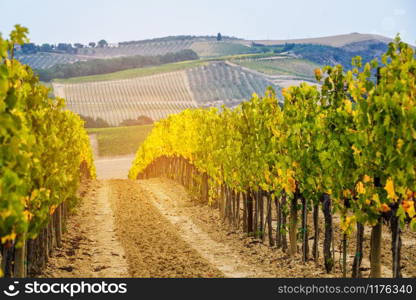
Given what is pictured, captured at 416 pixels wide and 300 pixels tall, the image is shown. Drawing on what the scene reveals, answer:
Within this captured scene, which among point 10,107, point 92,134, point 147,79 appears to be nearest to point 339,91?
point 10,107

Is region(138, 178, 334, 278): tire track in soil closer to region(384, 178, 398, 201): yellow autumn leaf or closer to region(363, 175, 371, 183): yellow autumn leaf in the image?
region(363, 175, 371, 183): yellow autumn leaf

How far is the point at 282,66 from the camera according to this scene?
163 meters

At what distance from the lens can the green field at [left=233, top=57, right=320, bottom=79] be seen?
505 ft

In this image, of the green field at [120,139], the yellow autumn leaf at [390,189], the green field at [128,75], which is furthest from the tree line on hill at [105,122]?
the yellow autumn leaf at [390,189]

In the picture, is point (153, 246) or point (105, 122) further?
point (105, 122)

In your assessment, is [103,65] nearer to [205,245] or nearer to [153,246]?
[205,245]

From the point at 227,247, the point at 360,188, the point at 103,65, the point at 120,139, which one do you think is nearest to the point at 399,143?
the point at 360,188

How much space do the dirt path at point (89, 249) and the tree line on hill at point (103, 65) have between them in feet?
400

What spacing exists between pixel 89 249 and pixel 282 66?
149254 mm

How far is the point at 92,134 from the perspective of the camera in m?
95.2

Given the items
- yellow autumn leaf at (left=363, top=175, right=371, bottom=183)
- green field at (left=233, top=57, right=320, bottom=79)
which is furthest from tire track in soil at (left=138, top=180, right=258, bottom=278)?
green field at (left=233, top=57, right=320, bottom=79)

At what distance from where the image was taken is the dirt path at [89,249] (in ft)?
47.5

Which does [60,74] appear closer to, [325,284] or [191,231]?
[191,231]

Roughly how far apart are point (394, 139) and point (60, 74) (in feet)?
481
